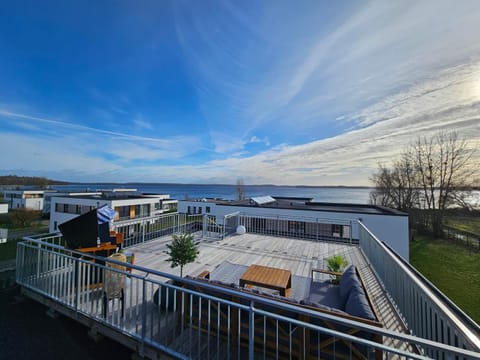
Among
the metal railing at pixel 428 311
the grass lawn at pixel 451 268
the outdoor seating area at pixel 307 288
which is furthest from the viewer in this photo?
the grass lawn at pixel 451 268

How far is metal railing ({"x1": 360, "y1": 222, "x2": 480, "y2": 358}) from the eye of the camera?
4.73 feet

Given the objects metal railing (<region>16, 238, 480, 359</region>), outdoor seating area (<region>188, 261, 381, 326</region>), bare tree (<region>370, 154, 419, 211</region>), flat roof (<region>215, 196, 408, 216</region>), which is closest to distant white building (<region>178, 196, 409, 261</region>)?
flat roof (<region>215, 196, 408, 216</region>)

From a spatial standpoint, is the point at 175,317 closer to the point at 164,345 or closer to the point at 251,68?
the point at 164,345

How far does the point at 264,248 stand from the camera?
6.41 metres

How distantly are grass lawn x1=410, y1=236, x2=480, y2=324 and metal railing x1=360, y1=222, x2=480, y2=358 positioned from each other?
46.2 feet

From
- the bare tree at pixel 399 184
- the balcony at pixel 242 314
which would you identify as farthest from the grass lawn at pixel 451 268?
the balcony at pixel 242 314

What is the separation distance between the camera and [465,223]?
58.3 feet

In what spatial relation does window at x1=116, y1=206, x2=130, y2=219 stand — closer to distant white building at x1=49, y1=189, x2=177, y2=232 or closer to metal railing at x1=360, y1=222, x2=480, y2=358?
distant white building at x1=49, y1=189, x2=177, y2=232

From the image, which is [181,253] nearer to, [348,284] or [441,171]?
[348,284]

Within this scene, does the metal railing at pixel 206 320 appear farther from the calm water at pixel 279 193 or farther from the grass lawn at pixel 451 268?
the calm water at pixel 279 193

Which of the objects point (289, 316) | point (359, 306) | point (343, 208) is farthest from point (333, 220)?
point (289, 316)

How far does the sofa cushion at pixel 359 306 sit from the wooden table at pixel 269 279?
3.30ft

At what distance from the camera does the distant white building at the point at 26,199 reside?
3984 centimetres

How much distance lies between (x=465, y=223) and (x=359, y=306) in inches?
978
